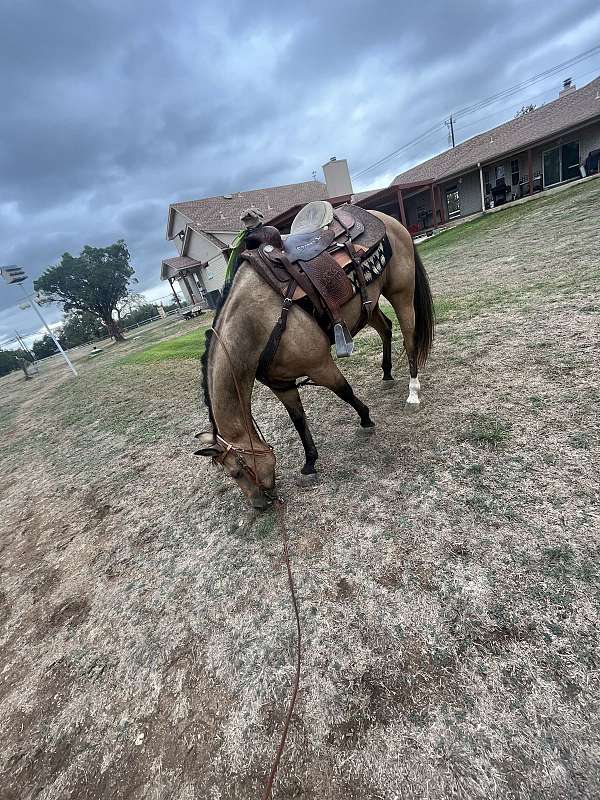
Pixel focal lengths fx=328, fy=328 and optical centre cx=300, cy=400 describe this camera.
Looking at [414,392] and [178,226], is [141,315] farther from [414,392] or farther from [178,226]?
[414,392]

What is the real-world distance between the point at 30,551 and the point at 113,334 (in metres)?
31.3

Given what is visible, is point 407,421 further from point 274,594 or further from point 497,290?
point 497,290

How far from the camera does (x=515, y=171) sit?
17188 millimetres

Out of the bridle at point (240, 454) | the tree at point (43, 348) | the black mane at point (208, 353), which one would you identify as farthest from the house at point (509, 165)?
the tree at point (43, 348)

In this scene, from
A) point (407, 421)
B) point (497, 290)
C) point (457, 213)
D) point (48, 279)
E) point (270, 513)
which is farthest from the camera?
point (48, 279)

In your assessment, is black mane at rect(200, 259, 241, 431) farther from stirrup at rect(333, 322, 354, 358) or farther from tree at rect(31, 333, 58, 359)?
tree at rect(31, 333, 58, 359)

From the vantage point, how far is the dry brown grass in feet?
4.24

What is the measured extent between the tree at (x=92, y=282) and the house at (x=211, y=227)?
22.6 ft

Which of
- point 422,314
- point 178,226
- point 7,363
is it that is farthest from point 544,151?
point 7,363

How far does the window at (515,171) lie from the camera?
1705cm

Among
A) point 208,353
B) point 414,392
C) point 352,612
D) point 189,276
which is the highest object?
point 189,276

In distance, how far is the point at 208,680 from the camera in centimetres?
172

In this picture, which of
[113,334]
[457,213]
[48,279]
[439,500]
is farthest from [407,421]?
[48,279]

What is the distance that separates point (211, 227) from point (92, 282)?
15628 millimetres
